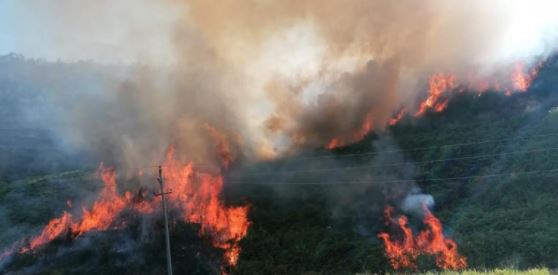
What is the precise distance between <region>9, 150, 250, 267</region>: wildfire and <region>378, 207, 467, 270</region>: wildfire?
13.2m

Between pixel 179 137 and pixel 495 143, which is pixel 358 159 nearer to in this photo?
pixel 495 143

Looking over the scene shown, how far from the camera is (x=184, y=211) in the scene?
45.2 metres

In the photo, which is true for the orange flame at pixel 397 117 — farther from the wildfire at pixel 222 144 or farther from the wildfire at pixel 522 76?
the wildfire at pixel 222 144

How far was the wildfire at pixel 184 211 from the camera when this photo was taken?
4312cm

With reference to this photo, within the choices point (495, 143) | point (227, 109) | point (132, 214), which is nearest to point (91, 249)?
point (132, 214)

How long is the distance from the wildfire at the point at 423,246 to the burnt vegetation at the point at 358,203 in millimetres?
691

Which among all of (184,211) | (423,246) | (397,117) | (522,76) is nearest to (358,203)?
(423,246)

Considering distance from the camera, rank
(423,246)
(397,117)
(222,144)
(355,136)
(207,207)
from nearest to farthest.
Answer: (423,246)
(207,207)
(222,144)
(355,136)
(397,117)

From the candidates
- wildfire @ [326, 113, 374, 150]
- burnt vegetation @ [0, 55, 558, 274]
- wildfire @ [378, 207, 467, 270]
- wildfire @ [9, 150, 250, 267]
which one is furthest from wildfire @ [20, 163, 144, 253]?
wildfire @ [378, 207, 467, 270]

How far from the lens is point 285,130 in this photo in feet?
191

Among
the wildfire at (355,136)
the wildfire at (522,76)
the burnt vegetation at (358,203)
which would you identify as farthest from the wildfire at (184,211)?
the wildfire at (522,76)

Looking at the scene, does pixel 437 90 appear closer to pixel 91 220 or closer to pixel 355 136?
pixel 355 136

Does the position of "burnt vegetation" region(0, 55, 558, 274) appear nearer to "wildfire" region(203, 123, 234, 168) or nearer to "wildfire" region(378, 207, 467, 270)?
"wildfire" region(378, 207, 467, 270)

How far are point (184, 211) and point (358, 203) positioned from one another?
651 inches
